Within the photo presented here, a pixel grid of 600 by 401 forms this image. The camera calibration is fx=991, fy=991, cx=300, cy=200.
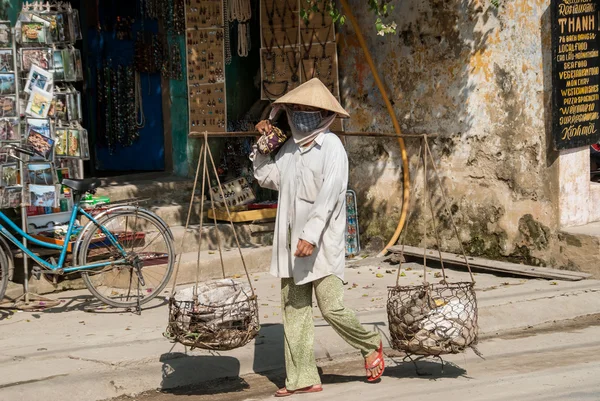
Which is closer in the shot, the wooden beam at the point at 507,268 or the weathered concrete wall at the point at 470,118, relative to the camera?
the wooden beam at the point at 507,268

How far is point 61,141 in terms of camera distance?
840cm

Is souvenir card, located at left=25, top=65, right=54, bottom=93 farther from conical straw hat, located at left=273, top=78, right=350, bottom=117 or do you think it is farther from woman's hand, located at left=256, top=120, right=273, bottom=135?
conical straw hat, located at left=273, top=78, right=350, bottom=117

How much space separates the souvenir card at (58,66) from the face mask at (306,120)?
123 inches

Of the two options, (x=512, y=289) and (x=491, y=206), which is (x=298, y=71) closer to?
(x=491, y=206)

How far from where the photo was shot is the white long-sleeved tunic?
5.82 meters

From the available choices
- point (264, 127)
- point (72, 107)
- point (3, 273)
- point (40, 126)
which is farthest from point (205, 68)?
point (264, 127)

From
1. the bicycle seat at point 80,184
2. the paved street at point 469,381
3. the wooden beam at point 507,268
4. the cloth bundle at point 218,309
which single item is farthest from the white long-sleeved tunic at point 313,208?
the wooden beam at point 507,268

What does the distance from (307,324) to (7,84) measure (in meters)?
3.57

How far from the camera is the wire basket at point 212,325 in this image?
5664 millimetres

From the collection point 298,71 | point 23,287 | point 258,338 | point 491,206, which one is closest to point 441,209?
point 491,206

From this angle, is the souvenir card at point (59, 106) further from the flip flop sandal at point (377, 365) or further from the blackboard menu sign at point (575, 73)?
the blackboard menu sign at point (575, 73)

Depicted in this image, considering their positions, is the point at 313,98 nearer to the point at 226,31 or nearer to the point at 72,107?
the point at 72,107

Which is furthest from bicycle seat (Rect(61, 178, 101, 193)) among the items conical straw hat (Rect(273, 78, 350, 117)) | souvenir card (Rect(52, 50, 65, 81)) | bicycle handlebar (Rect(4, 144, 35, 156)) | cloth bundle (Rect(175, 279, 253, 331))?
conical straw hat (Rect(273, 78, 350, 117))

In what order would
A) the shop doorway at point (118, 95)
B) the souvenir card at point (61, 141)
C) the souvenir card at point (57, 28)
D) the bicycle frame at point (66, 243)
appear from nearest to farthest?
the bicycle frame at point (66, 243)
the souvenir card at point (57, 28)
the souvenir card at point (61, 141)
the shop doorway at point (118, 95)
